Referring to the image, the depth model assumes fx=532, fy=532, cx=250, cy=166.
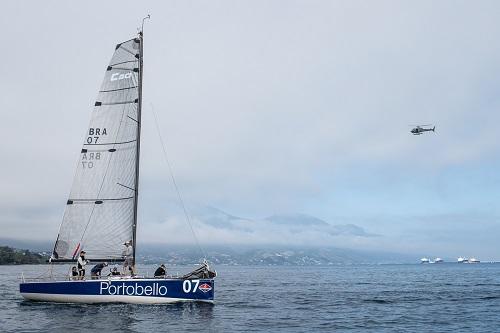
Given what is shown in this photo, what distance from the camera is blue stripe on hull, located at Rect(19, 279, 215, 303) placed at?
36.1 metres

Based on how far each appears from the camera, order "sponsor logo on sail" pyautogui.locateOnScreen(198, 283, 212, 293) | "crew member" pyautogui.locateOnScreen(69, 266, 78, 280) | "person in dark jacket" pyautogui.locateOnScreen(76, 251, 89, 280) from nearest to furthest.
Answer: "sponsor logo on sail" pyautogui.locateOnScreen(198, 283, 212, 293) < "crew member" pyautogui.locateOnScreen(69, 266, 78, 280) < "person in dark jacket" pyautogui.locateOnScreen(76, 251, 89, 280)

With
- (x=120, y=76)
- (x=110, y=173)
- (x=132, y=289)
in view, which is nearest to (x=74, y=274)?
(x=132, y=289)

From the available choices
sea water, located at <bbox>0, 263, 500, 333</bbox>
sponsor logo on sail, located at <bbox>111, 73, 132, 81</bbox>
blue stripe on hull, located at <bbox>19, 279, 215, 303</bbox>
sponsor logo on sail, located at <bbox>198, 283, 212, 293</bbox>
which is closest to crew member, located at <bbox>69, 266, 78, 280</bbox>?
blue stripe on hull, located at <bbox>19, 279, 215, 303</bbox>

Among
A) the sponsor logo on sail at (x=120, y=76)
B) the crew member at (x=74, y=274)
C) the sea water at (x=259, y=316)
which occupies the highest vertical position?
the sponsor logo on sail at (x=120, y=76)

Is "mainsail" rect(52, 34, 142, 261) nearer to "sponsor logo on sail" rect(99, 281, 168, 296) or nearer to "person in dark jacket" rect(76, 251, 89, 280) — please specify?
"person in dark jacket" rect(76, 251, 89, 280)

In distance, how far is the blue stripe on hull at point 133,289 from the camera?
1421 inches

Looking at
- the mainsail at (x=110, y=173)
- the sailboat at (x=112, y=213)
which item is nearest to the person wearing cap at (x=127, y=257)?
the sailboat at (x=112, y=213)

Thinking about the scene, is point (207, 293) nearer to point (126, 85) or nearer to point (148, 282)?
point (148, 282)

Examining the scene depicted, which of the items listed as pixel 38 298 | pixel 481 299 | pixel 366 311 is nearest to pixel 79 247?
pixel 38 298

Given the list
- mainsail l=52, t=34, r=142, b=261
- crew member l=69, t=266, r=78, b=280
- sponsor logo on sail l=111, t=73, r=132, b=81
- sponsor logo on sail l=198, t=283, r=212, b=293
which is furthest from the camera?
sponsor logo on sail l=111, t=73, r=132, b=81

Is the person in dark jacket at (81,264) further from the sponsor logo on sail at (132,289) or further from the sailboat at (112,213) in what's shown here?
the sponsor logo on sail at (132,289)

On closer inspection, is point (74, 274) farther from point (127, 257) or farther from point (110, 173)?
point (110, 173)

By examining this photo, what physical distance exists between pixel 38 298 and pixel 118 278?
6.33 metres

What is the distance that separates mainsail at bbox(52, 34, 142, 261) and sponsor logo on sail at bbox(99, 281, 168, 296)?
2734 mm
